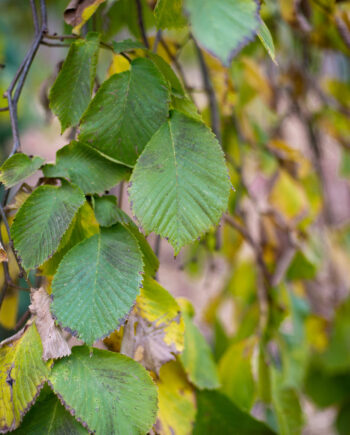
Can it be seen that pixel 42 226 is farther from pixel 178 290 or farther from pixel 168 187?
pixel 178 290

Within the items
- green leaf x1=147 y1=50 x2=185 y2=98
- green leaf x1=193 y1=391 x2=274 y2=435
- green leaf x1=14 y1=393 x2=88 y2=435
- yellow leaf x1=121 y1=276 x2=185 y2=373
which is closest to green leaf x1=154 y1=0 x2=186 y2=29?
green leaf x1=147 y1=50 x2=185 y2=98

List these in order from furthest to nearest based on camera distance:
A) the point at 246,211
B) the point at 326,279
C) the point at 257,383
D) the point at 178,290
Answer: the point at 178,290
the point at 326,279
the point at 246,211
the point at 257,383

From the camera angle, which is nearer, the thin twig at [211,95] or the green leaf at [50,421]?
the green leaf at [50,421]

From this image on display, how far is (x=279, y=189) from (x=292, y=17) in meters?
0.40

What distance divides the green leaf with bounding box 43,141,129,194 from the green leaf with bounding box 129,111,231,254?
1.7 inches

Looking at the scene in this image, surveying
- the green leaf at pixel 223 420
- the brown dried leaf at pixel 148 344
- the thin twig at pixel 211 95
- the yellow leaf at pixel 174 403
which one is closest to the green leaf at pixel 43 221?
the brown dried leaf at pixel 148 344

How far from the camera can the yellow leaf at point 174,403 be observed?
0.52m

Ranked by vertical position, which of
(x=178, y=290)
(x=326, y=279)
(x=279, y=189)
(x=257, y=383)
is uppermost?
(x=279, y=189)

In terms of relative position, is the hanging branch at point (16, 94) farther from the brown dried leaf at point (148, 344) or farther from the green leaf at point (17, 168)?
the brown dried leaf at point (148, 344)

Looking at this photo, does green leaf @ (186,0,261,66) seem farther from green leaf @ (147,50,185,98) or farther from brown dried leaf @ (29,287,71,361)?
brown dried leaf @ (29,287,71,361)

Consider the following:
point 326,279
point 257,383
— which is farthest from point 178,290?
point 257,383

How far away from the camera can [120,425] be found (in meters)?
0.37

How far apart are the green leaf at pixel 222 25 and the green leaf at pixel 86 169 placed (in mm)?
157

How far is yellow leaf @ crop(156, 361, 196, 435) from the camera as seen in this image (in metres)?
0.52
